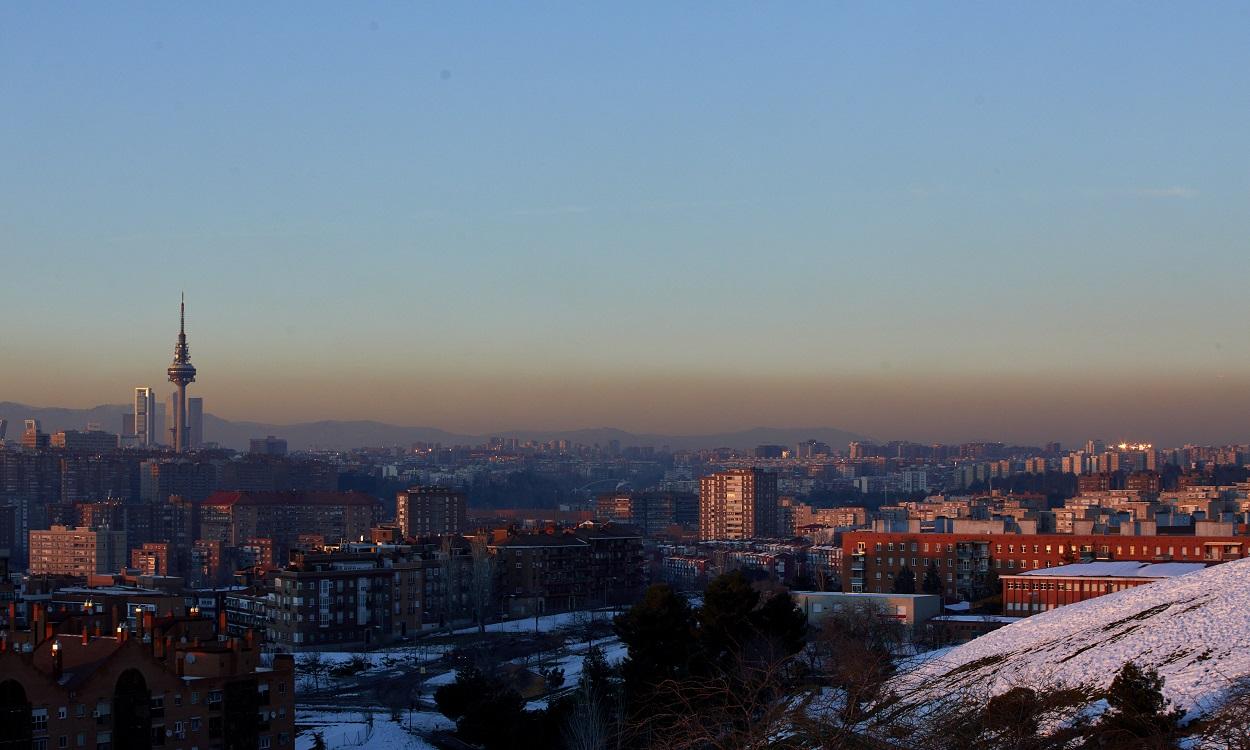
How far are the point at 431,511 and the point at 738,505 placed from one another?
25.0 meters

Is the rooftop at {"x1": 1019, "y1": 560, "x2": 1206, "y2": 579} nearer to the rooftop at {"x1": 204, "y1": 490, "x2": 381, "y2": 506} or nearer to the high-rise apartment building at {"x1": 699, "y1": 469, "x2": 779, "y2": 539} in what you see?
the rooftop at {"x1": 204, "y1": 490, "x2": 381, "y2": 506}

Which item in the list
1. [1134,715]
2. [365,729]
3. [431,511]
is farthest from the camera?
[431,511]

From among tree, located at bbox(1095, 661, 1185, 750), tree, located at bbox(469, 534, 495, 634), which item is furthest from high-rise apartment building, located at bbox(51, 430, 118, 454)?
tree, located at bbox(1095, 661, 1185, 750)

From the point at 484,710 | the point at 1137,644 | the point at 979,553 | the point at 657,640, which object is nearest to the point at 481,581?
the point at 979,553

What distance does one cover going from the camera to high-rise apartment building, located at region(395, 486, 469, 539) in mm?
82688

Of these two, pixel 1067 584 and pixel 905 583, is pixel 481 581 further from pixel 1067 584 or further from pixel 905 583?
pixel 1067 584

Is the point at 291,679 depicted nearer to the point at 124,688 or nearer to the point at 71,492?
the point at 124,688

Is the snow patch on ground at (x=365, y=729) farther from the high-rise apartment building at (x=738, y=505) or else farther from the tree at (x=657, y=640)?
the high-rise apartment building at (x=738, y=505)

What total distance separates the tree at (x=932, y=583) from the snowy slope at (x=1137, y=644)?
18.5 metres

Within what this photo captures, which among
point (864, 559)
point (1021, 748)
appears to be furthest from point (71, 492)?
point (1021, 748)

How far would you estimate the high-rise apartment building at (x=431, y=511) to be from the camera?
82.7 m

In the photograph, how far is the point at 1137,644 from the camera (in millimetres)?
16953

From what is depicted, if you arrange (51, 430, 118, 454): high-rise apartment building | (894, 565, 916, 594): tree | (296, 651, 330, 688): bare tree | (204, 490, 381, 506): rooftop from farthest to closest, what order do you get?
(51, 430, 118, 454): high-rise apartment building < (204, 490, 381, 506): rooftop < (894, 565, 916, 594): tree < (296, 651, 330, 688): bare tree

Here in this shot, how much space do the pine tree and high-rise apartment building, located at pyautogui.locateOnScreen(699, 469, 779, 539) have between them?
59.4 meters
